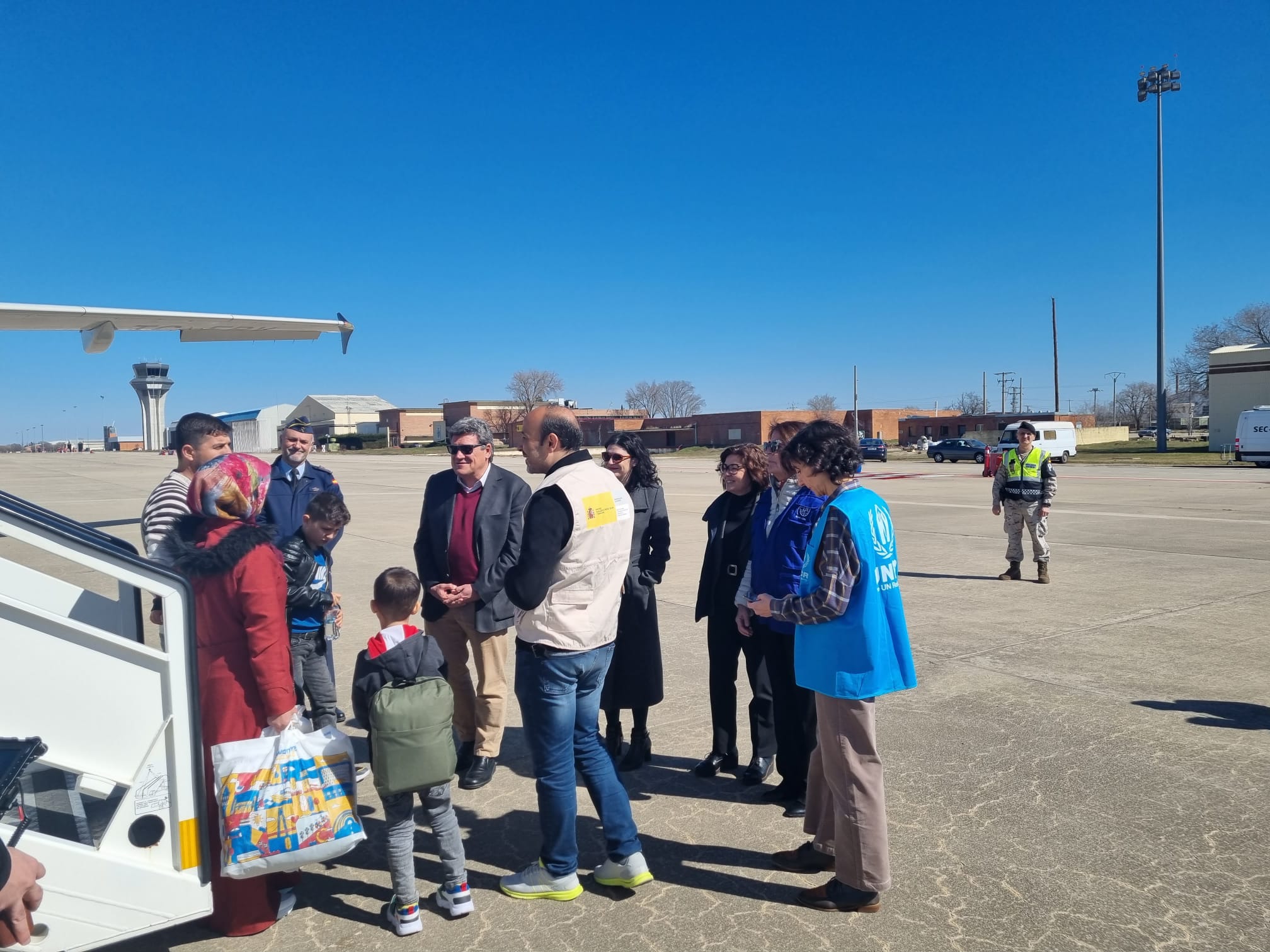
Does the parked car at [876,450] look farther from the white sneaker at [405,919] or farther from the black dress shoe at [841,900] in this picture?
the white sneaker at [405,919]

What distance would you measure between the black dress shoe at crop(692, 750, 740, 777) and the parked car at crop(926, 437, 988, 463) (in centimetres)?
4215

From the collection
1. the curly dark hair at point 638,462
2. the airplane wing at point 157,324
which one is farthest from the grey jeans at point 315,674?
the airplane wing at point 157,324

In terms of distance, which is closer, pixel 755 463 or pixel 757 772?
pixel 757 772

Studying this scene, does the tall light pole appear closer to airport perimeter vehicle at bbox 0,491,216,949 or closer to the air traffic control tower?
airport perimeter vehicle at bbox 0,491,216,949

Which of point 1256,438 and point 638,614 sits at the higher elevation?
point 1256,438

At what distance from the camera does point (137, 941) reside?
300 centimetres

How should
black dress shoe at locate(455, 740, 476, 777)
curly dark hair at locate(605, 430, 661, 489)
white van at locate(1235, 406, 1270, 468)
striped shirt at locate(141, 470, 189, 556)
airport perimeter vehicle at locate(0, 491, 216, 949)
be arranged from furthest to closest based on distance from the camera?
white van at locate(1235, 406, 1270, 468) < curly dark hair at locate(605, 430, 661, 489) < black dress shoe at locate(455, 740, 476, 777) < striped shirt at locate(141, 470, 189, 556) < airport perimeter vehicle at locate(0, 491, 216, 949)

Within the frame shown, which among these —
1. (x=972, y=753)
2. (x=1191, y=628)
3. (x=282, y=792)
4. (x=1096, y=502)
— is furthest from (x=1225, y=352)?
(x=282, y=792)

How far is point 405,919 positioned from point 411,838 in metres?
0.28

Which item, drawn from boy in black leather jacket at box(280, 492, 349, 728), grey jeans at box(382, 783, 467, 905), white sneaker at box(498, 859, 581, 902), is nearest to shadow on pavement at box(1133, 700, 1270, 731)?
white sneaker at box(498, 859, 581, 902)

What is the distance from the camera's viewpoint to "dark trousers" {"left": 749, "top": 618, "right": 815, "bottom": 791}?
4059 mm

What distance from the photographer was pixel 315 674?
14.7ft

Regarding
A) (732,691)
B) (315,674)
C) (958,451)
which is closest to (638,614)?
(732,691)

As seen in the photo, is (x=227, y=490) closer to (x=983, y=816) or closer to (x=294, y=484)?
(x=294, y=484)
